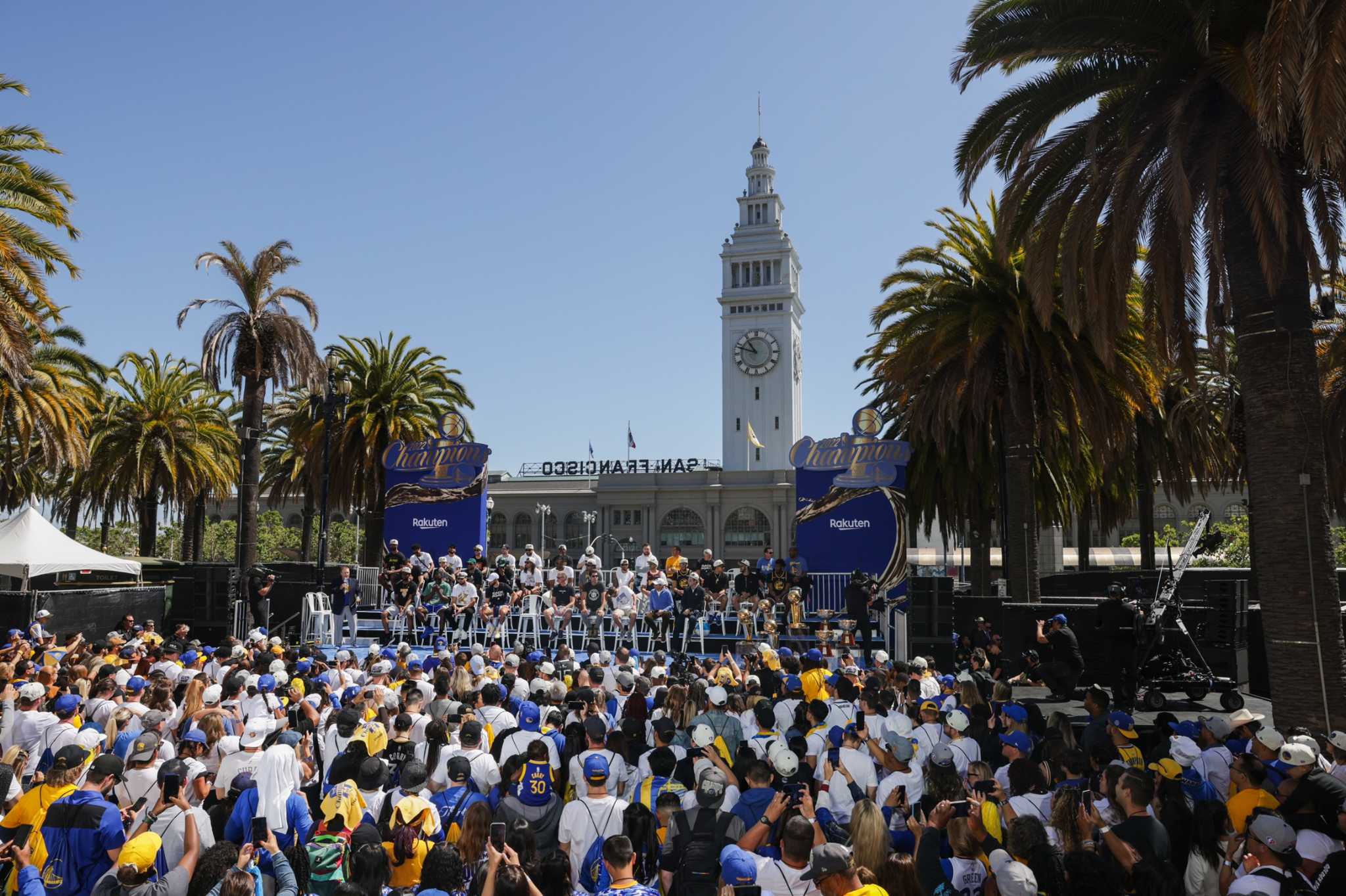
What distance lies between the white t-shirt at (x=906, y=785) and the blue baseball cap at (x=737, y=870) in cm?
240

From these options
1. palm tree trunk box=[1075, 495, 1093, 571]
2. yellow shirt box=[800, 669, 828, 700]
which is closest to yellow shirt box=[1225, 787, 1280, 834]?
yellow shirt box=[800, 669, 828, 700]

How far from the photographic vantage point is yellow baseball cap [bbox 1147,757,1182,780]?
7799 millimetres

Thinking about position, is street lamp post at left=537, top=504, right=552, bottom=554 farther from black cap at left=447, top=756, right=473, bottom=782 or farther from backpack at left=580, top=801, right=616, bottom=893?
backpack at left=580, top=801, right=616, bottom=893

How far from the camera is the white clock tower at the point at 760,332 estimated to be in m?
97.5

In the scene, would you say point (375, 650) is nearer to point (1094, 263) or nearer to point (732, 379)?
point (1094, 263)

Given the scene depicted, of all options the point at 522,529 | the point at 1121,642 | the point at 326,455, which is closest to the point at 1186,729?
the point at 1121,642

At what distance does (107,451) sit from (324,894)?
3660 centimetres

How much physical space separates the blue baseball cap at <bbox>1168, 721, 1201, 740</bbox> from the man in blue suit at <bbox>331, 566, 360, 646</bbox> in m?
18.4

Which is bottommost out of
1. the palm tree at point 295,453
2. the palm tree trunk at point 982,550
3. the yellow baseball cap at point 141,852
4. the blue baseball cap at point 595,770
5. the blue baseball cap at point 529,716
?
the yellow baseball cap at point 141,852

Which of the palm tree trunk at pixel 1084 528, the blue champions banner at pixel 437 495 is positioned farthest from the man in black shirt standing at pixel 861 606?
the blue champions banner at pixel 437 495

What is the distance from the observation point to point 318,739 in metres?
8.96

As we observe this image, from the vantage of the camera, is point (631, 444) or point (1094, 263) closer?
point (1094, 263)

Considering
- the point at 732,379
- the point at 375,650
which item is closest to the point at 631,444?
the point at 732,379

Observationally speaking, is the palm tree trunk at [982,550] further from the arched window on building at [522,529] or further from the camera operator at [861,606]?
the arched window on building at [522,529]
